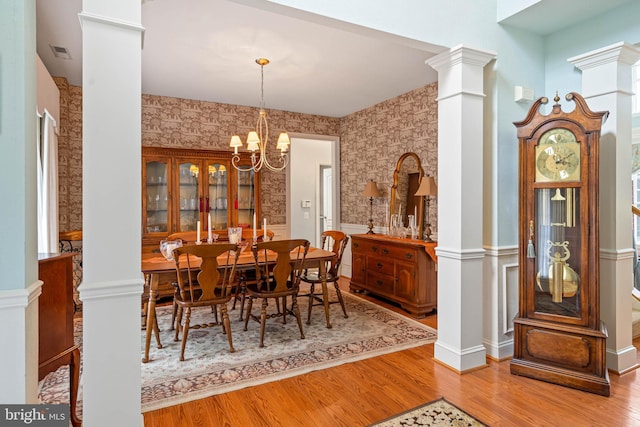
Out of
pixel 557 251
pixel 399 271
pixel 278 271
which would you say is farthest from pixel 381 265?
pixel 557 251

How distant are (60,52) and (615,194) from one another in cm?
485

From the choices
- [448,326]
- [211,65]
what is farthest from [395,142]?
[448,326]

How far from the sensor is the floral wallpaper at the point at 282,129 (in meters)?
4.40

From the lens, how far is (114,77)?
64.4 inches

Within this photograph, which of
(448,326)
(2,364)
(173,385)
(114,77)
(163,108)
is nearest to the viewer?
(2,364)

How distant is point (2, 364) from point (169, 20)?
259 centimetres

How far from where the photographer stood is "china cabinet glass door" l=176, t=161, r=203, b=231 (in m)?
4.68

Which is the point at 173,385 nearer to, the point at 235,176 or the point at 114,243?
the point at 114,243

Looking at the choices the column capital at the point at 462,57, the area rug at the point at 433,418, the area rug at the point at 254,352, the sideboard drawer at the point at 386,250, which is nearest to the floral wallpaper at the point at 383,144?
the sideboard drawer at the point at 386,250

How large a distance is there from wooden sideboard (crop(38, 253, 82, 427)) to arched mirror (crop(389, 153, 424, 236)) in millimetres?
3879

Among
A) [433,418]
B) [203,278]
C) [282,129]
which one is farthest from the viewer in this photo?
[282,129]

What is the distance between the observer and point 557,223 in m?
2.55

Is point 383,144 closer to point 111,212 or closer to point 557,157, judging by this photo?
point 557,157

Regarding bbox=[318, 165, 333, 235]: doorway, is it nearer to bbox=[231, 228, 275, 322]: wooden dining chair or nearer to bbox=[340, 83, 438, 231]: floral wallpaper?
bbox=[340, 83, 438, 231]: floral wallpaper
